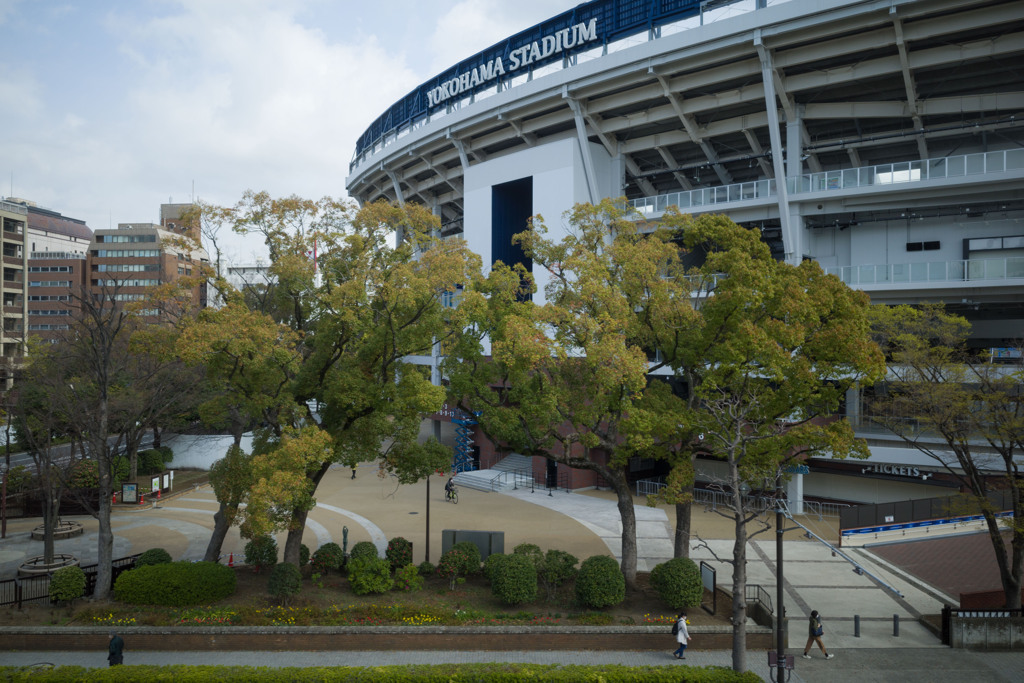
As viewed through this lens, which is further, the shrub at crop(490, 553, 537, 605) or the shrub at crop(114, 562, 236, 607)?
the shrub at crop(114, 562, 236, 607)

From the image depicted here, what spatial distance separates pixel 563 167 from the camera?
116 feet

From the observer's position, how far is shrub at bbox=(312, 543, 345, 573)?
19.9 meters

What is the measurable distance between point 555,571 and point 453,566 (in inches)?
122

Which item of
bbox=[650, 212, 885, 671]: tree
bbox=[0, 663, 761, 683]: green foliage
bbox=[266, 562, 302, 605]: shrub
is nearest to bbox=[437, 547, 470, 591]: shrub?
bbox=[266, 562, 302, 605]: shrub

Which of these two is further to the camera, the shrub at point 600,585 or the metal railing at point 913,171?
the metal railing at point 913,171

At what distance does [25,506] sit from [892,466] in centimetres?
4033

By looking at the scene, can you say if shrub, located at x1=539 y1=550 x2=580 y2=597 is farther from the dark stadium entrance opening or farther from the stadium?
the dark stadium entrance opening

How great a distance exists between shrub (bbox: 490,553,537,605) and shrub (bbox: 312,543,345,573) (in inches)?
218

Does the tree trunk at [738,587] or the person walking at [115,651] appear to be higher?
the tree trunk at [738,587]

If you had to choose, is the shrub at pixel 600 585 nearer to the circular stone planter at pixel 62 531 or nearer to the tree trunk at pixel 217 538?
the tree trunk at pixel 217 538

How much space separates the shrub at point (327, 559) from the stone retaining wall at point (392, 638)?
12.2 feet

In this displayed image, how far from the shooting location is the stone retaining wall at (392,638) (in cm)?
1612

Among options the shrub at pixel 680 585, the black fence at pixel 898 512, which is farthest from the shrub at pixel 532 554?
the black fence at pixel 898 512

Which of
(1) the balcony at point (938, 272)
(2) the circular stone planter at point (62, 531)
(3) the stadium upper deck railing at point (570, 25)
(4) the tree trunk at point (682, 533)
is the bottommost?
(2) the circular stone planter at point (62, 531)
